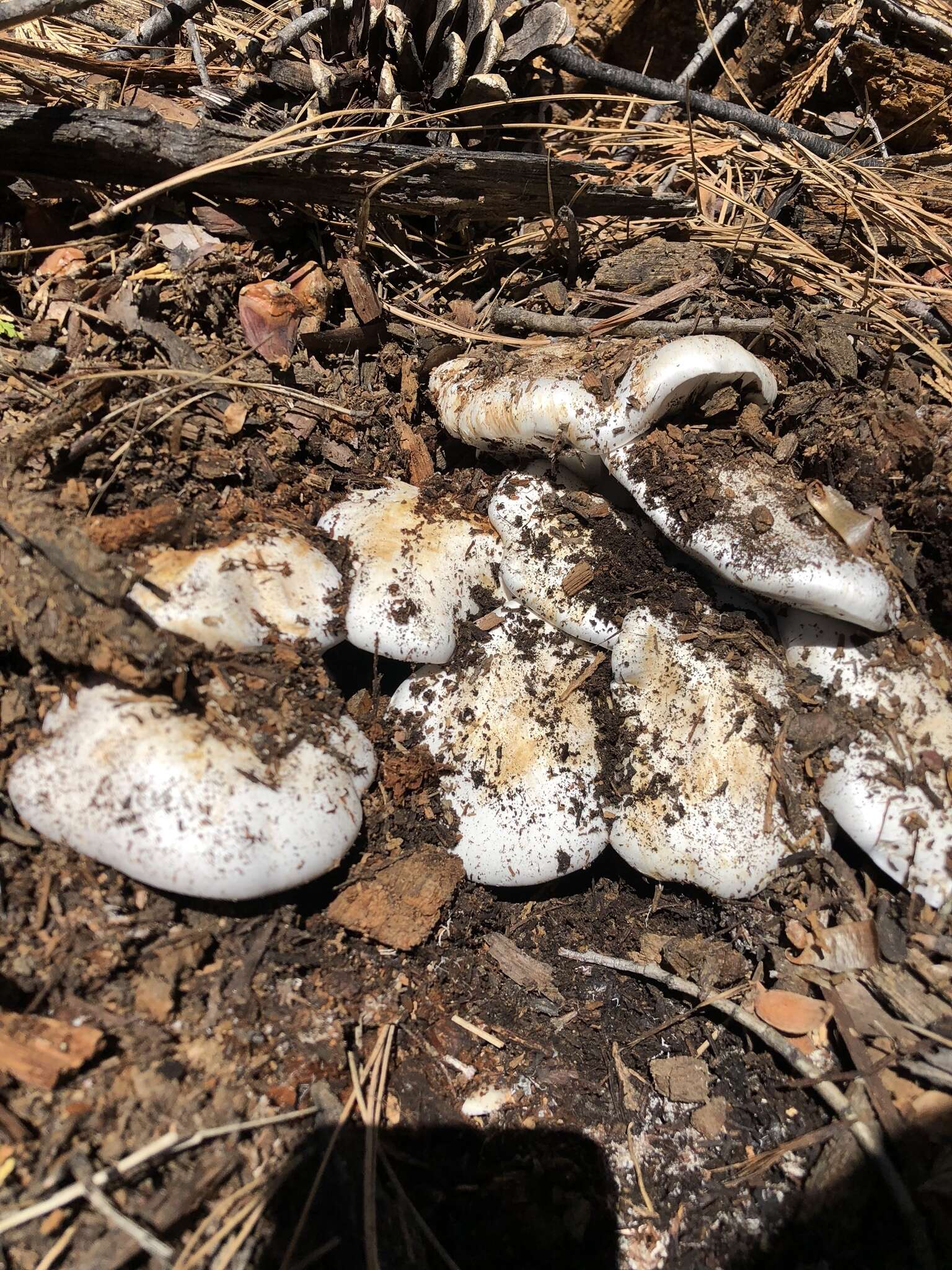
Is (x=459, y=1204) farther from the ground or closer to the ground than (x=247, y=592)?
closer to the ground

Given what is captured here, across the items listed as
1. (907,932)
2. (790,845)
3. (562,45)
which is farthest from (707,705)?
(562,45)

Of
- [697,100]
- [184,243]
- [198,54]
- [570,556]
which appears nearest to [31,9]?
[184,243]

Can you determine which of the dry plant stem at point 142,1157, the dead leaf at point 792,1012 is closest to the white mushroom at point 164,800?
the dry plant stem at point 142,1157

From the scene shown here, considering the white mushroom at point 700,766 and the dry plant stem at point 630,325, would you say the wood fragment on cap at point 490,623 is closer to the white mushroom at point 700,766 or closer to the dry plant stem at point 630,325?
the white mushroom at point 700,766

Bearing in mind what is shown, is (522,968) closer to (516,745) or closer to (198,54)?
(516,745)

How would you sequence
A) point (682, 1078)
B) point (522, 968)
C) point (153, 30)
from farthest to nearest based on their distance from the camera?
point (153, 30)
point (522, 968)
point (682, 1078)

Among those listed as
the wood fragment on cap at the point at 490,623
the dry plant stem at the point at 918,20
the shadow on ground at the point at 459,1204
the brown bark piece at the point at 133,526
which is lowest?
the shadow on ground at the point at 459,1204
